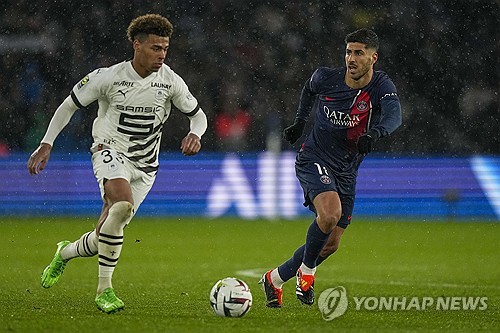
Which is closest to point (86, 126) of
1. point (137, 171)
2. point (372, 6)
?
point (372, 6)

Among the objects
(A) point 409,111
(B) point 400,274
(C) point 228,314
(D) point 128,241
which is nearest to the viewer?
(C) point 228,314

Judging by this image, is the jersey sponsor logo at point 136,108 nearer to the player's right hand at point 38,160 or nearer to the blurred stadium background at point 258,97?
the player's right hand at point 38,160

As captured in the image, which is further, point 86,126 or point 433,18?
point 433,18

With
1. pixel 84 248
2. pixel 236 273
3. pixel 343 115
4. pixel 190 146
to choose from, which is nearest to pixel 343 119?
pixel 343 115

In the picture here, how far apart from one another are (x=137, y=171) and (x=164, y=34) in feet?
3.21

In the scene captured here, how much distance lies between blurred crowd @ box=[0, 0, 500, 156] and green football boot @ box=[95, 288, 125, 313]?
1053cm

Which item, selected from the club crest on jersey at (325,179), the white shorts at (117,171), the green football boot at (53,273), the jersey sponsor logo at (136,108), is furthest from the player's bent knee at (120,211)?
the club crest on jersey at (325,179)

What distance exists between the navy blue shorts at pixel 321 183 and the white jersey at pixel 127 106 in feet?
3.65

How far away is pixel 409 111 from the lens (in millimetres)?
17922

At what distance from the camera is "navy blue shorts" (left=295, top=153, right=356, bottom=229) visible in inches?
295

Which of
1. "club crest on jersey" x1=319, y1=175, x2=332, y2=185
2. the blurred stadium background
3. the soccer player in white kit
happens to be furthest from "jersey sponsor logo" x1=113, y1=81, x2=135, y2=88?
the blurred stadium background

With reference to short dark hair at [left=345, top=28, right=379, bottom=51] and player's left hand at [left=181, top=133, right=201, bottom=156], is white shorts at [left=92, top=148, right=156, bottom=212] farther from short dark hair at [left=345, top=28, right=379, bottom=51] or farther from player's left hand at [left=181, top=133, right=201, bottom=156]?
short dark hair at [left=345, top=28, right=379, bottom=51]

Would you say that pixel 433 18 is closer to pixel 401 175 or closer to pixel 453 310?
pixel 401 175

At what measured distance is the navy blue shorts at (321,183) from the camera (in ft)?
24.6
